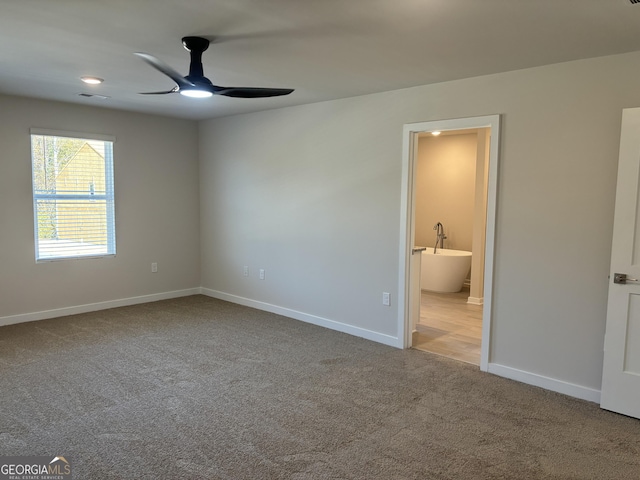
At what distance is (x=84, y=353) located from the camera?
13.3 ft

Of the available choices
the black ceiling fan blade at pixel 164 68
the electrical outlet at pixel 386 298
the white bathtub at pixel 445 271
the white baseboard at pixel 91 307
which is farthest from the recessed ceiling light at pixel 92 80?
the white bathtub at pixel 445 271

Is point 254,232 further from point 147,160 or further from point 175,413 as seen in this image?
point 175,413

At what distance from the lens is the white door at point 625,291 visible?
289 centimetres

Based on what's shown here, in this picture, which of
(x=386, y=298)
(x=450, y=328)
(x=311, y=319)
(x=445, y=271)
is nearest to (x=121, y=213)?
(x=311, y=319)

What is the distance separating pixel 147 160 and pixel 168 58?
9.44ft

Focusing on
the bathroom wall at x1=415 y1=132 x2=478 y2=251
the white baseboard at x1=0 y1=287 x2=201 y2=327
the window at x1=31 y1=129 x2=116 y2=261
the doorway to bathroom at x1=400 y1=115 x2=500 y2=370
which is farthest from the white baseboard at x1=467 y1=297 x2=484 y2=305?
the window at x1=31 y1=129 x2=116 y2=261

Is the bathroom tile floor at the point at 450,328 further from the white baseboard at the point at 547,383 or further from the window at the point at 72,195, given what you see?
the window at the point at 72,195

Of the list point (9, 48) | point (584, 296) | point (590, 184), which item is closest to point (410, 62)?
point (590, 184)

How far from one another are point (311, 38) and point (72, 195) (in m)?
3.86

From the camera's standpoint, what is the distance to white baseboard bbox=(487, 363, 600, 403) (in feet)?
10.6

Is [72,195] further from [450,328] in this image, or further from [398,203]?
[450,328]

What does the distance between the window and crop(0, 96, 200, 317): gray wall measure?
94mm

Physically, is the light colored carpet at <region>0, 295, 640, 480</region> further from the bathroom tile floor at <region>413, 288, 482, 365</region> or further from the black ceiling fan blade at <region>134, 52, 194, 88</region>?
the black ceiling fan blade at <region>134, 52, 194, 88</region>

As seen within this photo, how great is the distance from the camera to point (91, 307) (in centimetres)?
550
